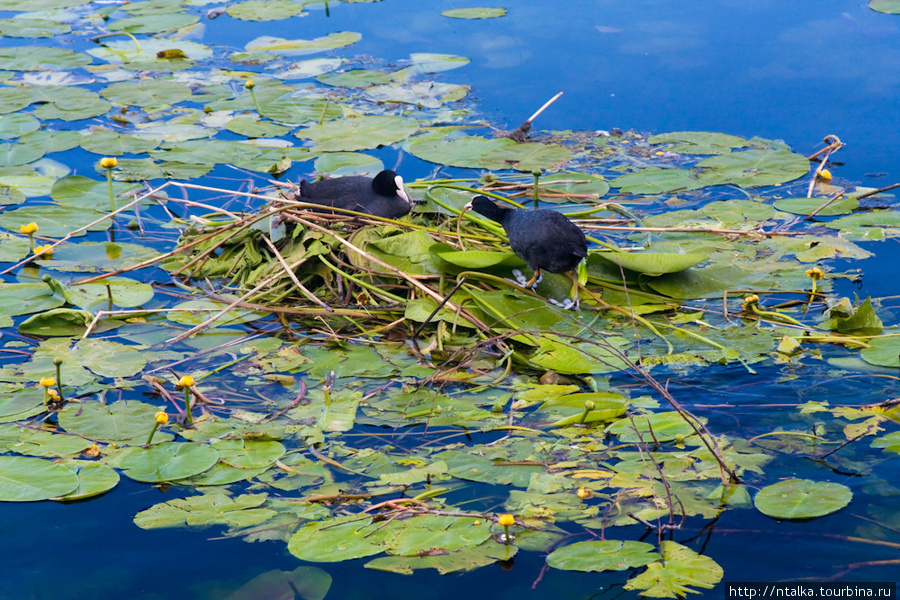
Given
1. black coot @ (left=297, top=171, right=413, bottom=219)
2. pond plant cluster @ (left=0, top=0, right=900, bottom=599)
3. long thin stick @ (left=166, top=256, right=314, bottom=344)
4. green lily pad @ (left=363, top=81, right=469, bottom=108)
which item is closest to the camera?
pond plant cluster @ (left=0, top=0, right=900, bottom=599)

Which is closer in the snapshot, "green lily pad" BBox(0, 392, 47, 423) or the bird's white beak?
"green lily pad" BBox(0, 392, 47, 423)

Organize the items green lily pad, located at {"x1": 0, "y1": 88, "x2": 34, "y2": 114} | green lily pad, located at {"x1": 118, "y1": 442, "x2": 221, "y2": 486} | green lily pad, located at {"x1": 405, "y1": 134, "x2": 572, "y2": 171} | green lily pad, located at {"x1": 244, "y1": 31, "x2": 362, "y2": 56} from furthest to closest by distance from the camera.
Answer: green lily pad, located at {"x1": 244, "y1": 31, "x2": 362, "y2": 56} → green lily pad, located at {"x1": 0, "y1": 88, "x2": 34, "y2": 114} → green lily pad, located at {"x1": 405, "y1": 134, "x2": 572, "y2": 171} → green lily pad, located at {"x1": 118, "y1": 442, "x2": 221, "y2": 486}

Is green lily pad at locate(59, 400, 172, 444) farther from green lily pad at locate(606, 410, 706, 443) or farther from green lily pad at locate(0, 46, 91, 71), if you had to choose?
green lily pad at locate(0, 46, 91, 71)

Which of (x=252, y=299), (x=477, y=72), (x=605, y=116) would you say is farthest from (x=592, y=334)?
(x=477, y=72)

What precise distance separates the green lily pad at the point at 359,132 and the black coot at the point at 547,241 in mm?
2448

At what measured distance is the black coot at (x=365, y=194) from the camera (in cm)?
446

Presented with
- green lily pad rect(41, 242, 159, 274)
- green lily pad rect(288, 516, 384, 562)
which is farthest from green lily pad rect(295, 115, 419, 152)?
green lily pad rect(288, 516, 384, 562)

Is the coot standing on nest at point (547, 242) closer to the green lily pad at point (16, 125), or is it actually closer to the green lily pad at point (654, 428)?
the green lily pad at point (654, 428)

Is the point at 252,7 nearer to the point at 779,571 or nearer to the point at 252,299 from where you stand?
the point at 252,299

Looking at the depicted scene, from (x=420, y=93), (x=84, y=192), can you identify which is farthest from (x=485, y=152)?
(x=84, y=192)

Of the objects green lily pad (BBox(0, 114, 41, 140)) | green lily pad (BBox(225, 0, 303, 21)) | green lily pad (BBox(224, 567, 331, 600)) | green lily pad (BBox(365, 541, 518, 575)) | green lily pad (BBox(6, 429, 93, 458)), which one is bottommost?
green lily pad (BBox(224, 567, 331, 600))

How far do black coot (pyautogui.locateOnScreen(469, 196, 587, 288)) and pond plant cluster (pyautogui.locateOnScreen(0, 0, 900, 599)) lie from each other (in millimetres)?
168

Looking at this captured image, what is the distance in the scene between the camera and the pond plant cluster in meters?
2.66

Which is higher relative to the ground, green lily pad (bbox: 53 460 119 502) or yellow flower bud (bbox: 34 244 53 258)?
yellow flower bud (bbox: 34 244 53 258)
